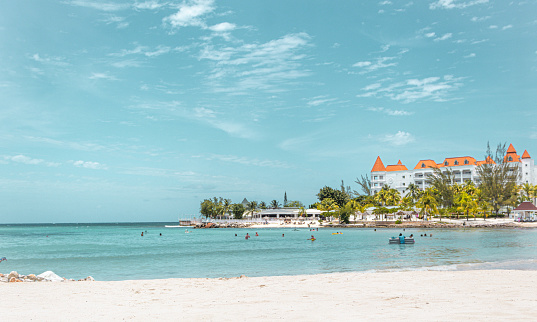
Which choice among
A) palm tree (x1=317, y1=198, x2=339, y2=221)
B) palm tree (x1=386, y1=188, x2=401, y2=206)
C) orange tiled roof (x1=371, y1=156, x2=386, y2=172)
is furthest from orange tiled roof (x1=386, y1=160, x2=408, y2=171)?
palm tree (x1=317, y1=198, x2=339, y2=221)

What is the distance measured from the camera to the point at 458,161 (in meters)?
139

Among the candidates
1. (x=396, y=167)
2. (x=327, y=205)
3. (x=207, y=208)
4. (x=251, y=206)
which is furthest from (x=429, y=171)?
(x=207, y=208)

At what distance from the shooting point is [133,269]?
1098 inches

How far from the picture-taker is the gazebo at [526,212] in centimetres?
8862

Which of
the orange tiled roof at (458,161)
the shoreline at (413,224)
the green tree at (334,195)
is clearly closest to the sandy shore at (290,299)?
the shoreline at (413,224)

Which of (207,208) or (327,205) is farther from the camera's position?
(207,208)

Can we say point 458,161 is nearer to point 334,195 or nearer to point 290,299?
point 334,195

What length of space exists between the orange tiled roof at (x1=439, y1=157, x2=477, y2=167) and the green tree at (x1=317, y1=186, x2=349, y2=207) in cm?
3543

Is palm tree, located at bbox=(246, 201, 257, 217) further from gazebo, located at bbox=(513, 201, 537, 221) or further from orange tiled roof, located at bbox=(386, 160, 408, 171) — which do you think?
gazebo, located at bbox=(513, 201, 537, 221)

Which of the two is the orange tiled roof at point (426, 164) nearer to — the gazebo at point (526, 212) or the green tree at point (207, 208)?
the gazebo at point (526, 212)

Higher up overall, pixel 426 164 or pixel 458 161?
pixel 458 161

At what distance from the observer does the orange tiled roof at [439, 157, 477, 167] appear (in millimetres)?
137200

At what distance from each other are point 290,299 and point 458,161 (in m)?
141

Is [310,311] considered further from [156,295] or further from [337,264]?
[337,264]
